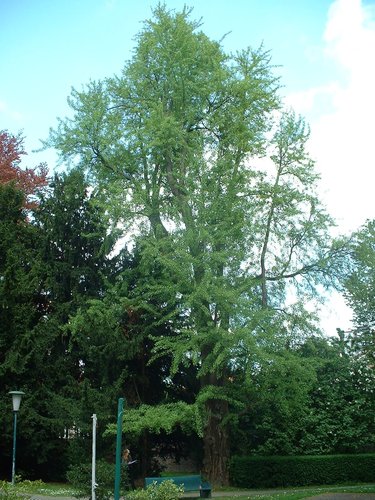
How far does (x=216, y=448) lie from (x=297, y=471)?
120 inches

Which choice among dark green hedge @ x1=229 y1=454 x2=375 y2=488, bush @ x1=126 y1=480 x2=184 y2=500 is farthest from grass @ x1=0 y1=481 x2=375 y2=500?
bush @ x1=126 y1=480 x2=184 y2=500

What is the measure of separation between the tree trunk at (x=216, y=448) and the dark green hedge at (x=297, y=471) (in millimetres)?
401

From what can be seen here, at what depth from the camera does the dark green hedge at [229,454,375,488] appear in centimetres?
2516

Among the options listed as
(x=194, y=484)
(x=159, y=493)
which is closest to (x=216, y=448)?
(x=194, y=484)

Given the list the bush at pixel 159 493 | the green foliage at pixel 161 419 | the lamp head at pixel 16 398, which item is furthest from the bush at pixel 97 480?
the green foliage at pixel 161 419

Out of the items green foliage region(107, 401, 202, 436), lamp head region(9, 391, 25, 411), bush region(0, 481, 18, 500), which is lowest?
bush region(0, 481, 18, 500)

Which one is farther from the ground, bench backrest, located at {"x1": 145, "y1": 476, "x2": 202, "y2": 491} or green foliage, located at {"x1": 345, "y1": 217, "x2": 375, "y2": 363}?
green foliage, located at {"x1": 345, "y1": 217, "x2": 375, "y2": 363}

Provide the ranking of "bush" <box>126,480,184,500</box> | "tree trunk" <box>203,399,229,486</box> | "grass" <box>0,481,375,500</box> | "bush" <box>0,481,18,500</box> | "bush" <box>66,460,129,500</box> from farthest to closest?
"tree trunk" <box>203,399,229,486</box> < "grass" <box>0,481,375,500</box> < "bush" <box>66,460,129,500</box> < "bush" <box>126,480,184,500</box> < "bush" <box>0,481,18,500</box>

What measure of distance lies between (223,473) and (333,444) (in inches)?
188

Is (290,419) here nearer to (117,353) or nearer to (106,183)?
(117,353)

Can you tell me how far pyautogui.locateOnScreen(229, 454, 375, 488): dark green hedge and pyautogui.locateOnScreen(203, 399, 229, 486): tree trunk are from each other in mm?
401

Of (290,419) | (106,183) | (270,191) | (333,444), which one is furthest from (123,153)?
(333,444)

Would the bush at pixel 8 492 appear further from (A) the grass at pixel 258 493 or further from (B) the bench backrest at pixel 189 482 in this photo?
(B) the bench backrest at pixel 189 482

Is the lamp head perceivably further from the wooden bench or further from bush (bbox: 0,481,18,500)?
bush (bbox: 0,481,18,500)
